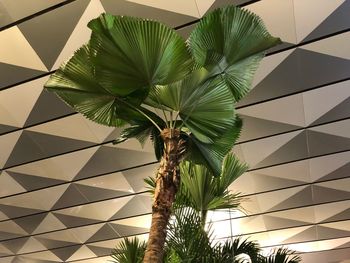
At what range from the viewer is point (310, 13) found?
11.5 ft

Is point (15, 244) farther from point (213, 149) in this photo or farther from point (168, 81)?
point (168, 81)

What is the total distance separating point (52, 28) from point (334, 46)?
264 cm

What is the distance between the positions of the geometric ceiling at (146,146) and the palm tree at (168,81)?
3.88 ft

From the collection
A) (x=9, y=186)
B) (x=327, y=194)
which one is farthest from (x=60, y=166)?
(x=327, y=194)

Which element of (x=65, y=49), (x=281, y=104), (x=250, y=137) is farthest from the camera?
(x=250, y=137)

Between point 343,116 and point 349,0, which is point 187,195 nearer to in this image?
point 349,0

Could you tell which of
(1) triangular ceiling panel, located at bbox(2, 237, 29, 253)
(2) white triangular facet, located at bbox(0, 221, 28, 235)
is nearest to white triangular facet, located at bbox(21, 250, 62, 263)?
(1) triangular ceiling panel, located at bbox(2, 237, 29, 253)

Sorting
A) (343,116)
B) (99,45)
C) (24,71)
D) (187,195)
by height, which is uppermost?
(24,71)

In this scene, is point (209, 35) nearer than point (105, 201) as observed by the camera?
Yes

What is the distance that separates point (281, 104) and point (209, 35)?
7.31ft

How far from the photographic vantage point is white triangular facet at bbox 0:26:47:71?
3740 mm

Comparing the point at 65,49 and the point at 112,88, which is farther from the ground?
the point at 65,49

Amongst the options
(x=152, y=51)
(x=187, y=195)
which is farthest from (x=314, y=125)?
(x=152, y=51)

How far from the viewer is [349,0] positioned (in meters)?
A: 3.35
